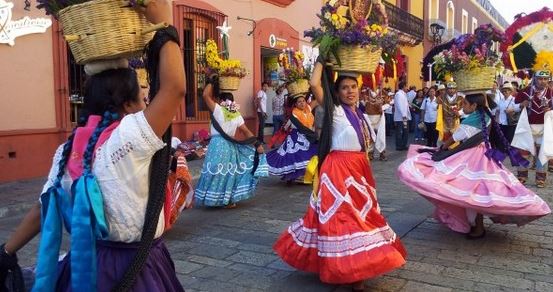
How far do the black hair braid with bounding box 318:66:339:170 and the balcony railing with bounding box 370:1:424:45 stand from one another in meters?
20.1

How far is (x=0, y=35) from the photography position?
8.58m

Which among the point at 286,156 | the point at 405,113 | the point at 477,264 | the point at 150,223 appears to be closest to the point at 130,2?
the point at 150,223

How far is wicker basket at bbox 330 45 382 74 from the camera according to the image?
14.1 ft

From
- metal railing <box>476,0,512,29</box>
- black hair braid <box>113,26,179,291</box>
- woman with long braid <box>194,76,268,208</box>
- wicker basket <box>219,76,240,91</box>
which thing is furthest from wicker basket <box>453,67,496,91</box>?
metal railing <box>476,0,512,29</box>

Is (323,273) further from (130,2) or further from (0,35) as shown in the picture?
(0,35)

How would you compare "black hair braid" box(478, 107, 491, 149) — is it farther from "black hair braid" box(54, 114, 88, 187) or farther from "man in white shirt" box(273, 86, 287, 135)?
"man in white shirt" box(273, 86, 287, 135)

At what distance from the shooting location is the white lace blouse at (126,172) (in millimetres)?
1885

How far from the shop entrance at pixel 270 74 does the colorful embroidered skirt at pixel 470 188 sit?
34.6ft

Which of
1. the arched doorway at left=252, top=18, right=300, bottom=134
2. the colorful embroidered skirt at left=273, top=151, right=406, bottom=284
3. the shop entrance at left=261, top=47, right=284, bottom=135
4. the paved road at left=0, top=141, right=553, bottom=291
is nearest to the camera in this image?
the colorful embroidered skirt at left=273, top=151, right=406, bottom=284

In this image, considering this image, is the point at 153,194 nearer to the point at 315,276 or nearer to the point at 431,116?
the point at 315,276

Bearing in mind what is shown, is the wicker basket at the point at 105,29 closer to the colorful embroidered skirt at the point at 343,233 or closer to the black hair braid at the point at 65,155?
the black hair braid at the point at 65,155

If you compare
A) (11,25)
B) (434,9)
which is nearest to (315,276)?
(11,25)

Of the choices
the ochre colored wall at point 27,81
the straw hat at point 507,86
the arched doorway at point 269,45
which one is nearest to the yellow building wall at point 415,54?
the arched doorway at point 269,45

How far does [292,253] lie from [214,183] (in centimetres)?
316
